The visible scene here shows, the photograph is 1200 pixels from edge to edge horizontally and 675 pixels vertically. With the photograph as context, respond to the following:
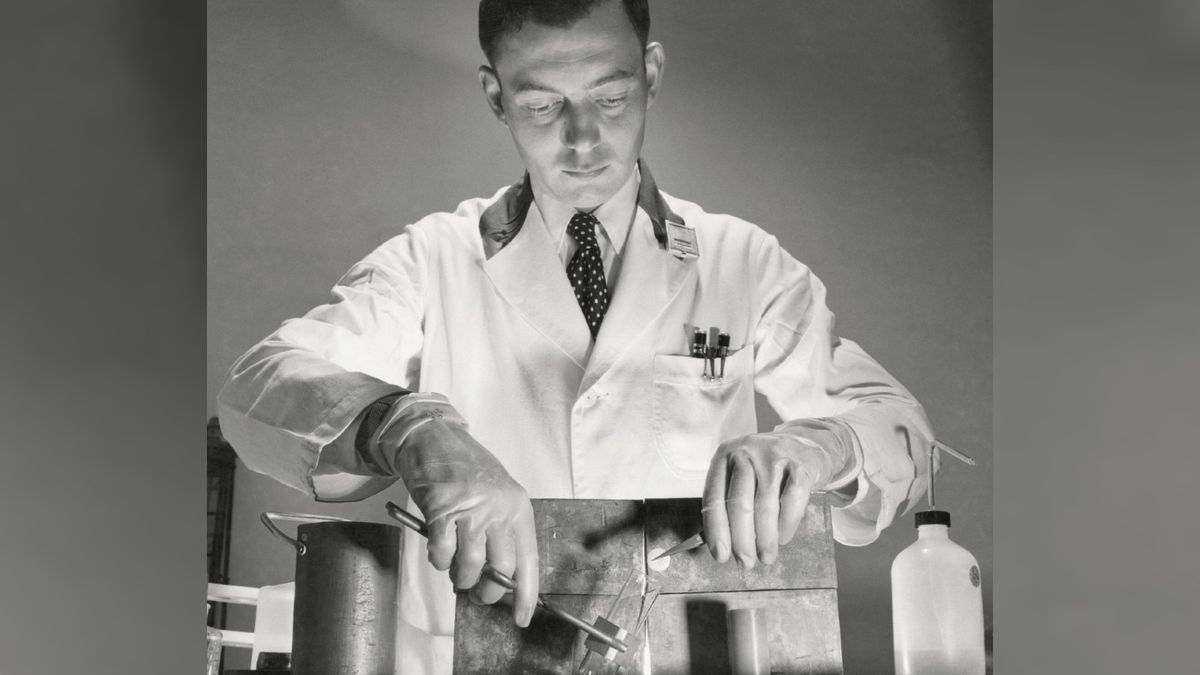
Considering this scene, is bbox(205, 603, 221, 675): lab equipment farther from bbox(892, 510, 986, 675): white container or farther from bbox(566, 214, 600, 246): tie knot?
bbox(892, 510, 986, 675): white container

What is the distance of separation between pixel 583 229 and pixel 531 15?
1.24 feet

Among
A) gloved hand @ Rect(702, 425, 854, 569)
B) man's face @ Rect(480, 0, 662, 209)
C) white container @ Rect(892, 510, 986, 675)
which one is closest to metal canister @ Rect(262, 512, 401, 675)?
gloved hand @ Rect(702, 425, 854, 569)

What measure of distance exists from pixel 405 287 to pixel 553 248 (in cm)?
26

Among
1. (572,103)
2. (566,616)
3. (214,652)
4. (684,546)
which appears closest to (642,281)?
(572,103)

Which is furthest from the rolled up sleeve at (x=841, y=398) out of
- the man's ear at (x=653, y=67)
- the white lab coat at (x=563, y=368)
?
the man's ear at (x=653, y=67)

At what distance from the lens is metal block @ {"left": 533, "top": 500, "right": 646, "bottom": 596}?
7.08 ft

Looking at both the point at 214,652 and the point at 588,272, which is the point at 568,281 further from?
the point at 214,652

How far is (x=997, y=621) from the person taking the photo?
2441 millimetres

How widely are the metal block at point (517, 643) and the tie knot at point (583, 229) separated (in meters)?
0.60

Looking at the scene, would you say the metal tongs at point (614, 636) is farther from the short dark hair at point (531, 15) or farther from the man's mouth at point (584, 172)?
the short dark hair at point (531, 15)

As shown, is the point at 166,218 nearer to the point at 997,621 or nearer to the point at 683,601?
the point at 683,601

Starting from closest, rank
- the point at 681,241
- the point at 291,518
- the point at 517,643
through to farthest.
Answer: the point at 517,643
the point at 291,518
the point at 681,241

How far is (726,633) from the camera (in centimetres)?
216

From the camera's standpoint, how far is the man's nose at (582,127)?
91.6 inches
